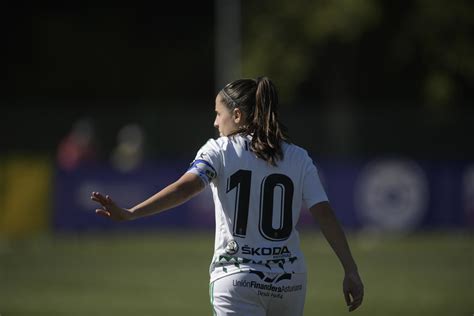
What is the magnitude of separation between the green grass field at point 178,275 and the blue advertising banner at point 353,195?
351 millimetres

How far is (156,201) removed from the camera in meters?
5.34

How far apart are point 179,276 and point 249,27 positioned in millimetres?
17935

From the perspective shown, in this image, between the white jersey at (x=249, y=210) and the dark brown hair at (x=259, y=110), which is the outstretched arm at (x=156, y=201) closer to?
the white jersey at (x=249, y=210)

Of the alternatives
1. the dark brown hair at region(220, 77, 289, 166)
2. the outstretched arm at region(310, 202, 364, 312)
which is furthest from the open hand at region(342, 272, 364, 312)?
the dark brown hair at region(220, 77, 289, 166)

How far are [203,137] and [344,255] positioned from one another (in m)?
24.4

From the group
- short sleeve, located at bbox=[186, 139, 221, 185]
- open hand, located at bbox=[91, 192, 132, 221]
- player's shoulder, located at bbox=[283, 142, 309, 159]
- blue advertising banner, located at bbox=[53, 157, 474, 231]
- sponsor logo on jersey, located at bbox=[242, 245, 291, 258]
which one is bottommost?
sponsor logo on jersey, located at bbox=[242, 245, 291, 258]

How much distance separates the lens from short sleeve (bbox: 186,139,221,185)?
5480 millimetres

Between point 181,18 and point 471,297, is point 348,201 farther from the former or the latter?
point 181,18

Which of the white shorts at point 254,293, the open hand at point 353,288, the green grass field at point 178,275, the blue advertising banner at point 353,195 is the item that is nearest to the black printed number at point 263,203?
the white shorts at point 254,293

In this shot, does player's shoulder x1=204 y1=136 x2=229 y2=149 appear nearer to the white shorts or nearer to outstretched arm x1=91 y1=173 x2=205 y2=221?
outstretched arm x1=91 y1=173 x2=205 y2=221

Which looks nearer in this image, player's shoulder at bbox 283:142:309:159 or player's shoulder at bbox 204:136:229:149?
player's shoulder at bbox 204:136:229:149

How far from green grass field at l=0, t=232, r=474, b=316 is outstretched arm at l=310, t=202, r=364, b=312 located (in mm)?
6039

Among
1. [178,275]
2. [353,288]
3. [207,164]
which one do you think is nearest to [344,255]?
[353,288]

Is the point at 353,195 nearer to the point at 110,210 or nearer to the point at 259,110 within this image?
the point at 259,110
